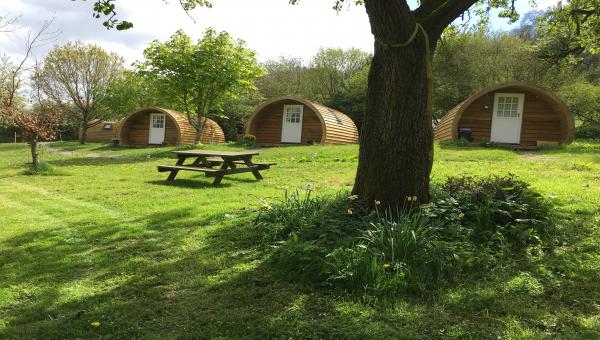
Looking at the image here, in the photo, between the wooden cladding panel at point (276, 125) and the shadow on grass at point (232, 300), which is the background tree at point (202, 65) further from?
the shadow on grass at point (232, 300)

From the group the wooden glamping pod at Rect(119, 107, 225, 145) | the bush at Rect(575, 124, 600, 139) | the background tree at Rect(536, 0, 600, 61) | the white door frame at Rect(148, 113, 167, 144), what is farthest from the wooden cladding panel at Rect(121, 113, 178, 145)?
the bush at Rect(575, 124, 600, 139)

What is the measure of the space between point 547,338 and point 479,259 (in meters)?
1.17

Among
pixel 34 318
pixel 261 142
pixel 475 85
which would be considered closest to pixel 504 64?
pixel 475 85

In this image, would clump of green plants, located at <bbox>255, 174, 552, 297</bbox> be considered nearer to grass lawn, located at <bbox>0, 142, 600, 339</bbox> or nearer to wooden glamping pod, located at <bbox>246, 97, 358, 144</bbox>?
grass lawn, located at <bbox>0, 142, 600, 339</bbox>

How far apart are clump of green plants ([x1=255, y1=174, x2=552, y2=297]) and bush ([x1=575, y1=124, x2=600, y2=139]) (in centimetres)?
2406

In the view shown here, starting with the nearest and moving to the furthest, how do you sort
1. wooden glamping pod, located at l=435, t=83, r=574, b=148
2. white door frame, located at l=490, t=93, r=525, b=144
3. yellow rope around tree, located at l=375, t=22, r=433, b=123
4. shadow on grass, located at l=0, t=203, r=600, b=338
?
shadow on grass, located at l=0, t=203, r=600, b=338 < yellow rope around tree, located at l=375, t=22, r=433, b=123 < wooden glamping pod, located at l=435, t=83, r=574, b=148 < white door frame, located at l=490, t=93, r=525, b=144

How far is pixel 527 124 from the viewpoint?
1984cm

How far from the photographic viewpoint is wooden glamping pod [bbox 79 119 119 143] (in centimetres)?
3566

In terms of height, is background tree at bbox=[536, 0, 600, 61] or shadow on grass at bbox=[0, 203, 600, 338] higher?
background tree at bbox=[536, 0, 600, 61]

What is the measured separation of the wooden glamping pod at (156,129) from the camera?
27.6m

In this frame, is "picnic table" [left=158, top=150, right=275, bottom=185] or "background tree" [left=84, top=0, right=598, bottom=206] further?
"picnic table" [left=158, top=150, right=275, bottom=185]

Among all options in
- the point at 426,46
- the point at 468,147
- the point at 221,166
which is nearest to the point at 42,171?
the point at 221,166

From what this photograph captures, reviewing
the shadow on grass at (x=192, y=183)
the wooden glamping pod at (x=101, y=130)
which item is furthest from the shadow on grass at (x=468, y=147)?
the wooden glamping pod at (x=101, y=130)

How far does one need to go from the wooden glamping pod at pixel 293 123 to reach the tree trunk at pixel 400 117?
61.5 ft
